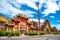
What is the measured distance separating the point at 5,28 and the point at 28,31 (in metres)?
1.32

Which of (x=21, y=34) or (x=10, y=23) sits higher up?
(x=10, y=23)

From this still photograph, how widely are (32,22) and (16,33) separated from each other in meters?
1.08

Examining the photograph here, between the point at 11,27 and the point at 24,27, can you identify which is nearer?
the point at 11,27

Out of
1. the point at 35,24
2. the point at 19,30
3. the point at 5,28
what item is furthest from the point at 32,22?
the point at 5,28

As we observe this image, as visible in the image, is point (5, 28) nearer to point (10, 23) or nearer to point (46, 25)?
point (10, 23)

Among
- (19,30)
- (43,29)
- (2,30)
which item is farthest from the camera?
(43,29)

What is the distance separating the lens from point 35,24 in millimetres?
9289

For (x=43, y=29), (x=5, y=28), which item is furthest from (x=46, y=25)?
(x=5, y=28)

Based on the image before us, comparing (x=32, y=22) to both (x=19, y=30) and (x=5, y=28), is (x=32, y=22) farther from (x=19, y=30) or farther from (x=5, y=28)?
(x=5, y=28)

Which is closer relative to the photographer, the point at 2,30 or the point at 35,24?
the point at 2,30

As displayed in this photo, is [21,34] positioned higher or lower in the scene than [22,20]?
lower

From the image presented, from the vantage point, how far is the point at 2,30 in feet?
28.2

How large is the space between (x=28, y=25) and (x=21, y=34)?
78cm

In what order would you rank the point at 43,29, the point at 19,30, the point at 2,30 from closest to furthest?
the point at 2,30
the point at 19,30
the point at 43,29
